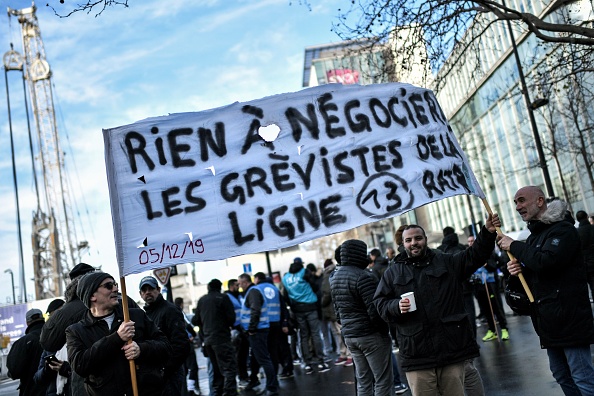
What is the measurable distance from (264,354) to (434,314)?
6.07 metres

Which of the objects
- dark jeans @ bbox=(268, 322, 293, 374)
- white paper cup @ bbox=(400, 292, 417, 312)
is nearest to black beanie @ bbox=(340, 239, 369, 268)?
white paper cup @ bbox=(400, 292, 417, 312)

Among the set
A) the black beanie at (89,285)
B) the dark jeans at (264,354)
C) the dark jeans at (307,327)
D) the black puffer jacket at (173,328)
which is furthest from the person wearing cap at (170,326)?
the dark jeans at (307,327)

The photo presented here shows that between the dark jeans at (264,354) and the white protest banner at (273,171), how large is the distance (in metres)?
5.98

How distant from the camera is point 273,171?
16.2 feet

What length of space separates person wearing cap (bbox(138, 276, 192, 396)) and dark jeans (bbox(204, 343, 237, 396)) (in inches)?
95.2

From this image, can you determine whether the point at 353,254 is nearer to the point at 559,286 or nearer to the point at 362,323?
the point at 362,323

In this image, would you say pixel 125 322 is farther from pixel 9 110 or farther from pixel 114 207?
pixel 9 110

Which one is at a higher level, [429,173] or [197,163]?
[197,163]

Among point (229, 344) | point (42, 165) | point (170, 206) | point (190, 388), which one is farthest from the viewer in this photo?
point (42, 165)

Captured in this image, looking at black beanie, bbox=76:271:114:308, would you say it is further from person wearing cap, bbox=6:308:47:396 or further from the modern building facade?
the modern building facade

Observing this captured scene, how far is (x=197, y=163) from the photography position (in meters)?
4.86

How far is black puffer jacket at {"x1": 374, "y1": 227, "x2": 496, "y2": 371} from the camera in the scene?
484 cm

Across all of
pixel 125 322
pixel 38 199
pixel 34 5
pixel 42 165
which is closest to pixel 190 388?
pixel 125 322

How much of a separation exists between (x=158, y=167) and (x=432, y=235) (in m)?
28.2
